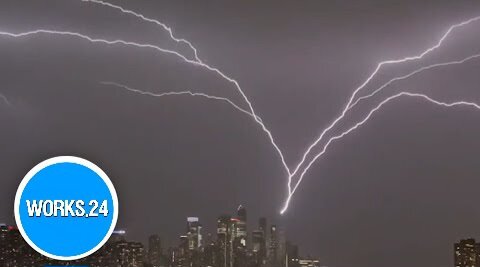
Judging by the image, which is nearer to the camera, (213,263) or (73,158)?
(73,158)

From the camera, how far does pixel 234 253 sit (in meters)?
40.5

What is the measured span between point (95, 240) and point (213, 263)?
3649 centimetres

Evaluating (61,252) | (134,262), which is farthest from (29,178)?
(134,262)

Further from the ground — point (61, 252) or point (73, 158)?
point (73, 158)

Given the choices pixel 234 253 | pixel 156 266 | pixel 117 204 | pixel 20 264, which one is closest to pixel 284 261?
pixel 234 253

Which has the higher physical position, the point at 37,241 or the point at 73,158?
the point at 73,158

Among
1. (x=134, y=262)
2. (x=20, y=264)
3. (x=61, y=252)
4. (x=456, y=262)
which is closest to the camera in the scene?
(x=61, y=252)

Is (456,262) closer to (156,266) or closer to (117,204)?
(156,266)

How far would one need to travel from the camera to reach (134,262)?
1414 inches

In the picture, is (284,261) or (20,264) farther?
(284,261)

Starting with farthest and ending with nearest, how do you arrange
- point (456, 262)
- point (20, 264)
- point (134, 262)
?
1. point (456, 262)
2. point (134, 262)
3. point (20, 264)

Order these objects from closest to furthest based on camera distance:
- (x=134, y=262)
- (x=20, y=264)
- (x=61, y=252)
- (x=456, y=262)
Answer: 1. (x=61, y=252)
2. (x=20, y=264)
3. (x=134, y=262)
4. (x=456, y=262)

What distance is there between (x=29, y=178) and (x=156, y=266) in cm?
A: 3734

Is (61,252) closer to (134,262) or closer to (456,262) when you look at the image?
(134,262)
